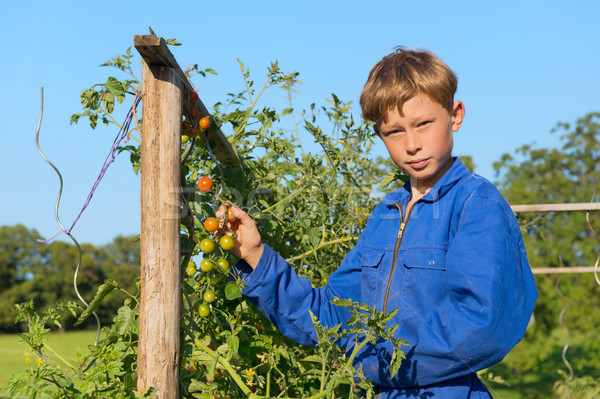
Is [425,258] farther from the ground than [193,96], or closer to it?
closer to it

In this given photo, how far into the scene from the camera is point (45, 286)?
329 inches

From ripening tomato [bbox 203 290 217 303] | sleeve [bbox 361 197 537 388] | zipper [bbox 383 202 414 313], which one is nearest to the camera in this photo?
sleeve [bbox 361 197 537 388]

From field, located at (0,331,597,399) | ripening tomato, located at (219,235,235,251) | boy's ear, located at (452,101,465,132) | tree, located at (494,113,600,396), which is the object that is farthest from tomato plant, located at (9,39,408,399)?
field, located at (0,331,597,399)

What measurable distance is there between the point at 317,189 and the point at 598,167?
8.21 metres

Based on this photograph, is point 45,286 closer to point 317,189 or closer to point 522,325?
point 317,189

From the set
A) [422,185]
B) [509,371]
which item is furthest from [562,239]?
[422,185]

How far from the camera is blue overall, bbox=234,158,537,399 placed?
1318mm

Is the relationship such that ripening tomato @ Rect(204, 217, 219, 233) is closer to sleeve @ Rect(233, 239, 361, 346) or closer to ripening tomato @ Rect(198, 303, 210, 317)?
sleeve @ Rect(233, 239, 361, 346)

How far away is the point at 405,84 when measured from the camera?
1.58 meters

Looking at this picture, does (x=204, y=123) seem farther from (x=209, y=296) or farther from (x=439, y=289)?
(x=439, y=289)

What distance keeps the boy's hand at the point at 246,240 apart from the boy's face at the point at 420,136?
1.65ft

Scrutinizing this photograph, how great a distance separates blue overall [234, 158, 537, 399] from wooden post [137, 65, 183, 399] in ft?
1.12

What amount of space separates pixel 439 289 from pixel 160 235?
772 millimetres

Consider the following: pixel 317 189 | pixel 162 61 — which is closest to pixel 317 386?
pixel 317 189
